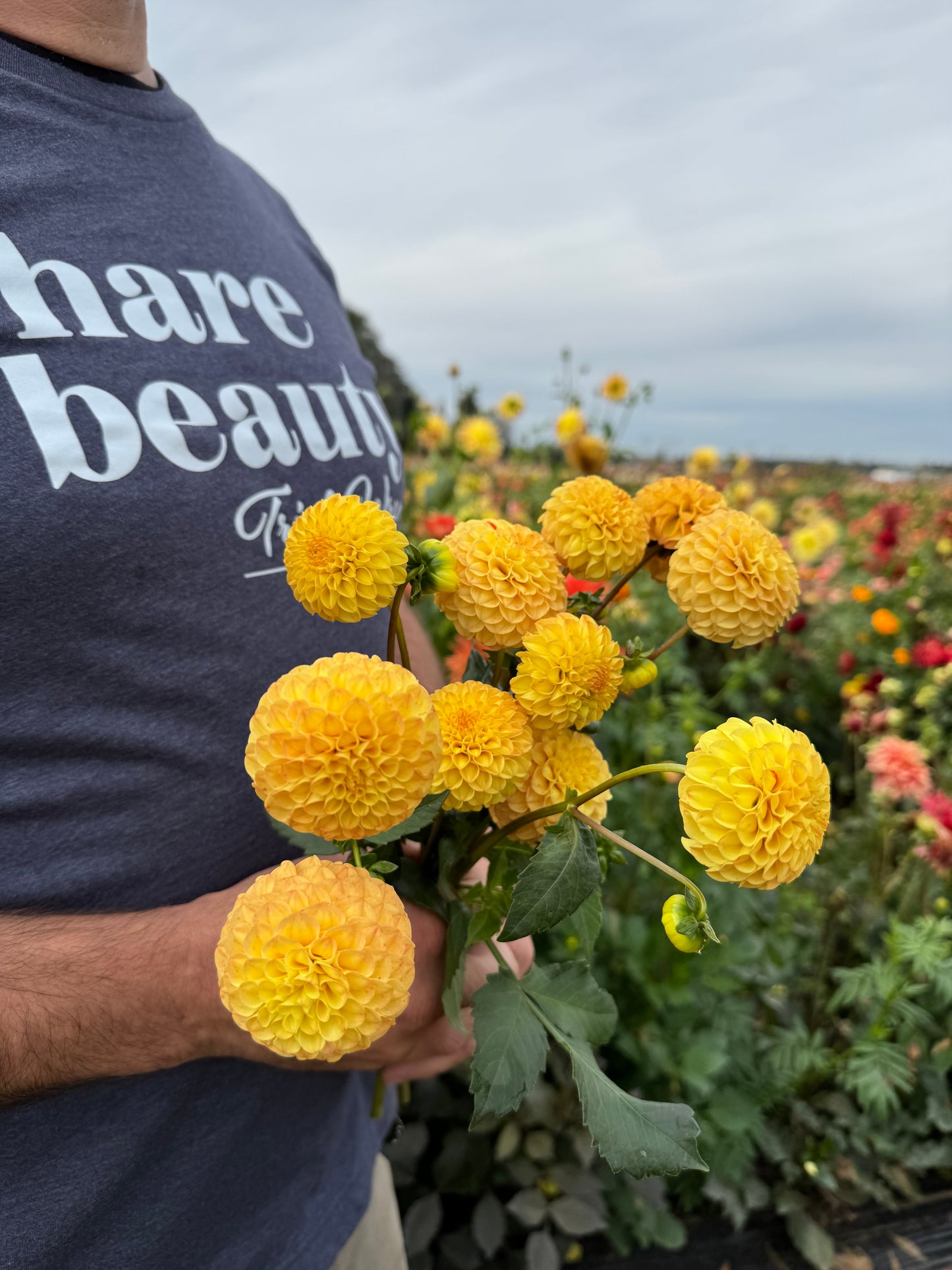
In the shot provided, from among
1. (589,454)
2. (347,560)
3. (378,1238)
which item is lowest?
(378,1238)

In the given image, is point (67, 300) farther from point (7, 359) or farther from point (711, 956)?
→ point (711, 956)

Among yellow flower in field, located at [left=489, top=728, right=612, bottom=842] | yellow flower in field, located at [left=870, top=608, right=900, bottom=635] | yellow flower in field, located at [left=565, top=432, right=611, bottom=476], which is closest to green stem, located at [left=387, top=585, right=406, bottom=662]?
yellow flower in field, located at [left=489, top=728, right=612, bottom=842]

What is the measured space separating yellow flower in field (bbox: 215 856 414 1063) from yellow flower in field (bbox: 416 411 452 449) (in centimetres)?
316

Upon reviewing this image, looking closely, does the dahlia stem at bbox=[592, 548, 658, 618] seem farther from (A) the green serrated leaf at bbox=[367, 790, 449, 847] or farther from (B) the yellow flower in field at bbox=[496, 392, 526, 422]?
(B) the yellow flower in field at bbox=[496, 392, 526, 422]

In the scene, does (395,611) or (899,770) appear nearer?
(395,611)

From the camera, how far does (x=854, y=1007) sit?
181cm

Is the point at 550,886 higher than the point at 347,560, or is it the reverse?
the point at 347,560

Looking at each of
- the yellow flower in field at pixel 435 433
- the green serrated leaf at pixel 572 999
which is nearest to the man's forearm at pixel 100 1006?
the green serrated leaf at pixel 572 999

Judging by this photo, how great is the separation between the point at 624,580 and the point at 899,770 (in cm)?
165

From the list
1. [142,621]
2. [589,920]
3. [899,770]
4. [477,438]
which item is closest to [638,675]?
[589,920]

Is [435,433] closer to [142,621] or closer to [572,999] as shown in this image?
[142,621]

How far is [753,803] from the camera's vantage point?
0.45 metres

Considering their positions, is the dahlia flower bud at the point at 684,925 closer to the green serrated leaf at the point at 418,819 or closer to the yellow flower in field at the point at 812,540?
the green serrated leaf at the point at 418,819

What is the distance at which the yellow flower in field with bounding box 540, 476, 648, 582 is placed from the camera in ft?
1.84
